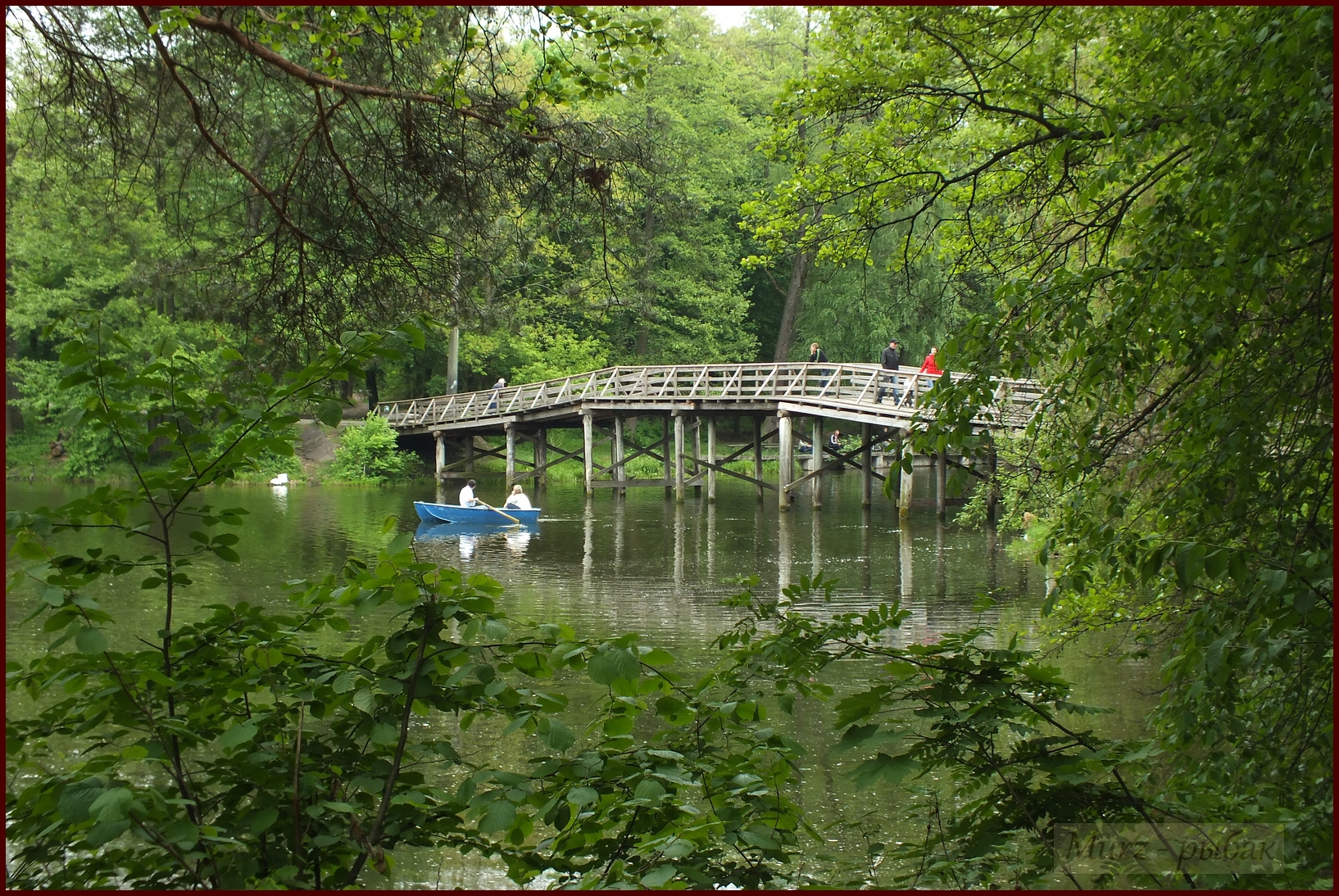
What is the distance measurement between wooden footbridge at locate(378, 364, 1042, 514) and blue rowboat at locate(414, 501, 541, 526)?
441 centimetres

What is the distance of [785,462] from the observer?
25.2m

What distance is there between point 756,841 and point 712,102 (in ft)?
94.7

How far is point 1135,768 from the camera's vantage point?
155 inches

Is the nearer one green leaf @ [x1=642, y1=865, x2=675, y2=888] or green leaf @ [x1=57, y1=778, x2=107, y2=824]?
green leaf @ [x1=57, y1=778, x2=107, y2=824]

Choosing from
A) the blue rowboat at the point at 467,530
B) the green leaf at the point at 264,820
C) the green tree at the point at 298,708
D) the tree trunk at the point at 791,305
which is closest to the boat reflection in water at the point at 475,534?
the blue rowboat at the point at 467,530

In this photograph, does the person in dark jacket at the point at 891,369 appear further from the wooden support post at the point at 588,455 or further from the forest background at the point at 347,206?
the forest background at the point at 347,206

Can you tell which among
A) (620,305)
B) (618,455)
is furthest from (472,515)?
(620,305)

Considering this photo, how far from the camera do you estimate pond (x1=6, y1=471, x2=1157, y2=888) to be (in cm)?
672

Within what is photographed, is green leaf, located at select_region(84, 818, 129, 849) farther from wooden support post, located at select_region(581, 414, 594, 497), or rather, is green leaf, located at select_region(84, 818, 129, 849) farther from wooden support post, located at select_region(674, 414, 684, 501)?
wooden support post, located at select_region(581, 414, 594, 497)

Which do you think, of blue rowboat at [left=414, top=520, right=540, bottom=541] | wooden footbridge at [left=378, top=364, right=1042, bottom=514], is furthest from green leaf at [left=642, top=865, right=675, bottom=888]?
blue rowboat at [left=414, top=520, right=540, bottom=541]

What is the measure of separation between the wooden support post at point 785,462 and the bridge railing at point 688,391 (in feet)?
1.94

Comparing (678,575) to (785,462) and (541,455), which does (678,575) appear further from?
(541,455)

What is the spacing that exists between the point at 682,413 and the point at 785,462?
13.9 feet

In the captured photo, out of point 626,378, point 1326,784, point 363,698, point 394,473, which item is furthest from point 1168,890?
point 394,473
